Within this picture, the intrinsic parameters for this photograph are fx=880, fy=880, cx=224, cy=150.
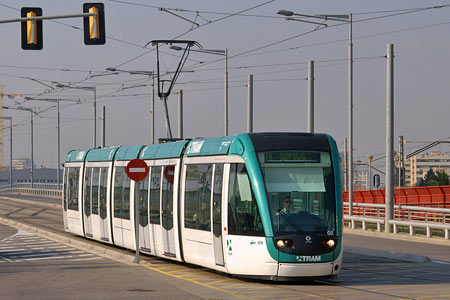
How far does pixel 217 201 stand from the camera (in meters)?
16.6

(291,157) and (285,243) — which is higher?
(291,157)

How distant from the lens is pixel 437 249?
83.0ft

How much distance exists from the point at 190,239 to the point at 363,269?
365cm

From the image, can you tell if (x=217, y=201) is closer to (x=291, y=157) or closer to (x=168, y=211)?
(x=291, y=157)

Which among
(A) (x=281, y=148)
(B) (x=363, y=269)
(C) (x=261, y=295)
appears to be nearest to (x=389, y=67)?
(B) (x=363, y=269)

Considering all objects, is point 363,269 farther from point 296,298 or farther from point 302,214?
point 296,298

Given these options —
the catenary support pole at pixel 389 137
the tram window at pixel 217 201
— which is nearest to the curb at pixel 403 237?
the catenary support pole at pixel 389 137

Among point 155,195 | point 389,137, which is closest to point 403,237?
point 389,137

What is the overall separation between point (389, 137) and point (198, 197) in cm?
1541

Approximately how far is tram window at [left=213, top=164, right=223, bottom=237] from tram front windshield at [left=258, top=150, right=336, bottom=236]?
128cm

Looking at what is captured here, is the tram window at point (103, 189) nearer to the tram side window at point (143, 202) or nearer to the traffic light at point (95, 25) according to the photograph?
the tram side window at point (143, 202)

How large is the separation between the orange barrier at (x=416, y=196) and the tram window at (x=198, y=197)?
31903 mm

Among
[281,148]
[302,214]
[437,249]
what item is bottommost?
[437,249]

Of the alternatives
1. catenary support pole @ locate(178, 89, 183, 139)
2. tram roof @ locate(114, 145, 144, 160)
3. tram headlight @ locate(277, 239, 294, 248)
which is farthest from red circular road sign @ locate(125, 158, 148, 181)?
catenary support pole @ locate(178, 89, 183, 139)
